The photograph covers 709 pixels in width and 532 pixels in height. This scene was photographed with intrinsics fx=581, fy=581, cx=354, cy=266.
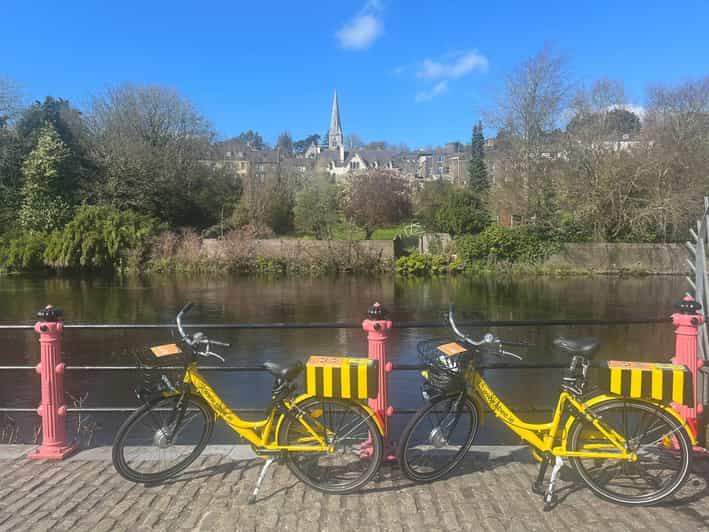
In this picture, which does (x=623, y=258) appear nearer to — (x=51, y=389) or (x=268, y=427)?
(x=268, y=427)

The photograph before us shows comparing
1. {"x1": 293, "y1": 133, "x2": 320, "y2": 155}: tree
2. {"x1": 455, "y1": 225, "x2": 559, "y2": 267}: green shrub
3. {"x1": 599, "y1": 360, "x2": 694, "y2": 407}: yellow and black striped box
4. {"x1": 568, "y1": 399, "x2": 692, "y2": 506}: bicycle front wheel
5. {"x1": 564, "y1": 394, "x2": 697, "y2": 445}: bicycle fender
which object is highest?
{"x1": 293, "y1": 133, "x2": 320, "y2": 155}: tree

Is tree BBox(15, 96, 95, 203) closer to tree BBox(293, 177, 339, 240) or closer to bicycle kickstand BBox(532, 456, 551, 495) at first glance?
tree BBox(293, 177, 339, 240)

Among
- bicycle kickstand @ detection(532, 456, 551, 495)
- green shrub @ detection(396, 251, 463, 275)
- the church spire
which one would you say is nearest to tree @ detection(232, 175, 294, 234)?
green shrub @ detection(396, 251, 463, 275)

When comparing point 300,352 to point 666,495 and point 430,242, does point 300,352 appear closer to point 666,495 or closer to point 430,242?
point 666,495

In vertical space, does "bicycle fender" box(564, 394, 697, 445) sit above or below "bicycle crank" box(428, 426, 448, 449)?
above

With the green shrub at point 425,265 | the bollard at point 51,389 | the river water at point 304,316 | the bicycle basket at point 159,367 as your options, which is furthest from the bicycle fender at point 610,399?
the green shrub at point 425,265

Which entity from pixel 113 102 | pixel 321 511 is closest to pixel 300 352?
pixel 321 511

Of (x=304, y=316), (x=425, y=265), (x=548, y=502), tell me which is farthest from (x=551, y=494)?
(x=425, y=265)

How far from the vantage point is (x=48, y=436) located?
4.37 metres

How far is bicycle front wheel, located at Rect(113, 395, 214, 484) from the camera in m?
3.79

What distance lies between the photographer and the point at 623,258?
94.9ft

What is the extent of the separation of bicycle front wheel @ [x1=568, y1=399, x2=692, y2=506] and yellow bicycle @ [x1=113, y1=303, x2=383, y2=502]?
130 centimetres

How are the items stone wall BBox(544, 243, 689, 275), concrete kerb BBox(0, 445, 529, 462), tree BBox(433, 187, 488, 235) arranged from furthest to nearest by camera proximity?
tree BBox(433, 187, 488, 235) → stone wall BBox(544, 243, 689, 275) → concrete kerb BBox(0, 445, 529, 462)

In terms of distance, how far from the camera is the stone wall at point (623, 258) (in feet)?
93.8
